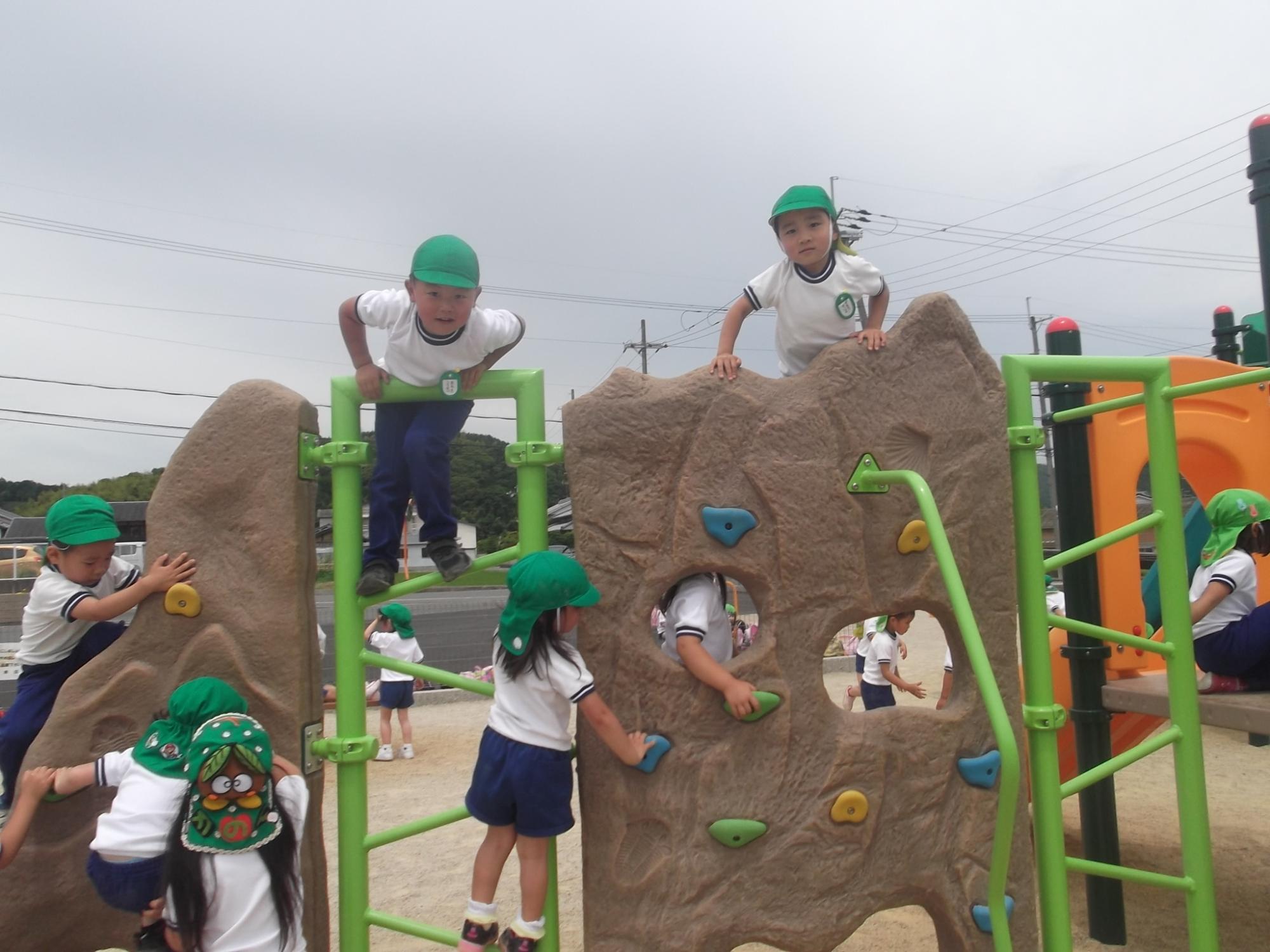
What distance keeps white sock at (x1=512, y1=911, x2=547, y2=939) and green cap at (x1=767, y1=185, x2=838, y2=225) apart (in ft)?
7.01

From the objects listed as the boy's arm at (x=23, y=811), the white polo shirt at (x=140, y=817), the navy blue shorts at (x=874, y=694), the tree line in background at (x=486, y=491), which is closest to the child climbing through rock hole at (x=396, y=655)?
A: the navy blue shorts at (x=874, y=694)

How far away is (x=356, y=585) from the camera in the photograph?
2.77 m

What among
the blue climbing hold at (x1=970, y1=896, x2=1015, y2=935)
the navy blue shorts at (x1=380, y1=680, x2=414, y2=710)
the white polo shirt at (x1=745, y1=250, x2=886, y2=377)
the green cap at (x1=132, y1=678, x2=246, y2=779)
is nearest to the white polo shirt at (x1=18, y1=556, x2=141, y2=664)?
the green cap at (x1=132, y1=678, x2=246, y2=779)

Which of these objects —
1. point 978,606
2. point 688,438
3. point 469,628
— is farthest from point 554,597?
point 469,628

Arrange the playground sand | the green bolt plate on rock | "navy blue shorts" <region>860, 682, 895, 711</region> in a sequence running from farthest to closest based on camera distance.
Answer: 1. "navy blue shorts" <region>860, 682, 895, 711</region>
2. the playground sand
3. the green bolt plate on rock

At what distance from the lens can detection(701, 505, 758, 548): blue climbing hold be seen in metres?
2.67

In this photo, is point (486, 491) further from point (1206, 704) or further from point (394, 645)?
point (1206, 704)

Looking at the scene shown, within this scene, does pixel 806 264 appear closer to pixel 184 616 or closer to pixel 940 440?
pixel 940 440

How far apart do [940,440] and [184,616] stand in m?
2.30

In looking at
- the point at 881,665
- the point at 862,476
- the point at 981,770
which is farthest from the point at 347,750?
the point at 881,665

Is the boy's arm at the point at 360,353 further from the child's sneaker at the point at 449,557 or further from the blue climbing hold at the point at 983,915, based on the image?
the blue climbing hold at the point at 983,915

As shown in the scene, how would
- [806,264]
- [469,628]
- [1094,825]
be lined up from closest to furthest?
[806,264] → [1094,825] → [469,628]

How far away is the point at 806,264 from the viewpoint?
114 inches

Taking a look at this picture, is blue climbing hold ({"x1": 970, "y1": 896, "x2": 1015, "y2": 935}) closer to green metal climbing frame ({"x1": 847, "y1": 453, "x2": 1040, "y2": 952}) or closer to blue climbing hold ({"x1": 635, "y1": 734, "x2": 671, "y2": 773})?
green metal climbing frame ({"x1": 847, "y1": 453, "x2": 1040, "y2": 952})
